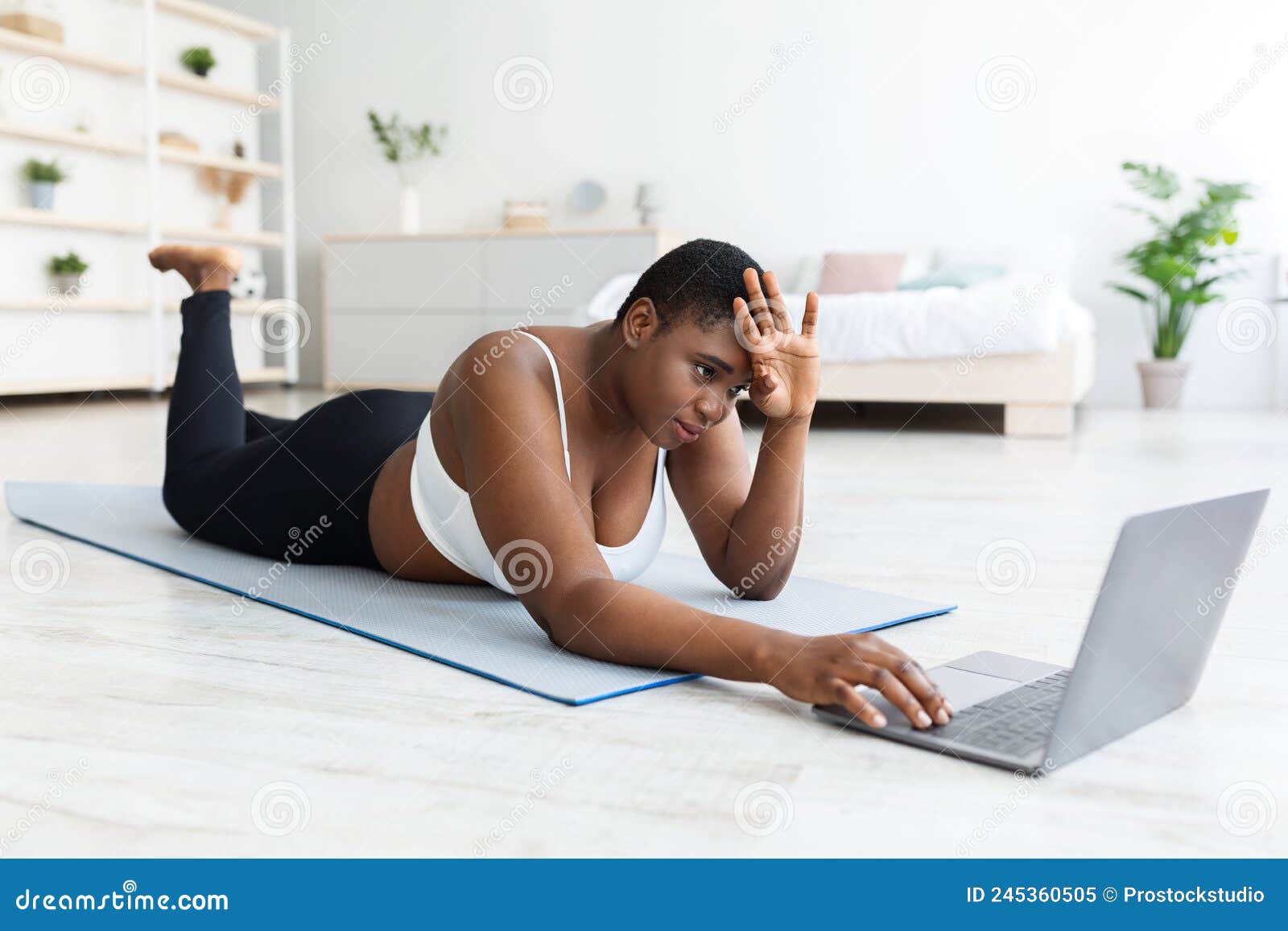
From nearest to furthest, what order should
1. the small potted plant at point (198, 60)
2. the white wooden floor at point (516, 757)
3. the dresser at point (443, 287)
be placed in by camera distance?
1. the white wooden floor at point (516, 757)
2. the dresser at point (443, 287)
3. the small potted plant at point (198, 60)

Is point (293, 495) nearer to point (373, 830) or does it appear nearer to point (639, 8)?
point (373, 830)

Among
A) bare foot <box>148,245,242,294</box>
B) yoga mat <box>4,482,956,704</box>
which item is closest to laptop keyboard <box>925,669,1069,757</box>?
yoga mat <box>4,482,956,704</box>

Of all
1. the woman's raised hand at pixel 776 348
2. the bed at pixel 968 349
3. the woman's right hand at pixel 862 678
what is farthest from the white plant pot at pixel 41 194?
the woman's right hand at pixel 862 678

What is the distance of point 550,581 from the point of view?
4.52 ft

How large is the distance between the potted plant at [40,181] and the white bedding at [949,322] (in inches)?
120

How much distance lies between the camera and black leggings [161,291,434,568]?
6.31 feet

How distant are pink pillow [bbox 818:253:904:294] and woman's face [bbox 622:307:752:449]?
4650 mm

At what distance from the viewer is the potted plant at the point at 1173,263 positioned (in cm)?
548

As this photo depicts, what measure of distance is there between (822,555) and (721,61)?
16.3 ft

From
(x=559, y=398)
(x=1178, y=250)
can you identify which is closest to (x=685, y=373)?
(x=559, y=398)

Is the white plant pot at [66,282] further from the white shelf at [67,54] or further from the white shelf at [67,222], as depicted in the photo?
the white shelf at [67,54]

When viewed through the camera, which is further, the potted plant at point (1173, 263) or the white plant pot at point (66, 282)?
the white plant pot at point (66, 282)

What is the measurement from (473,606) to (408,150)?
19.7 feet
